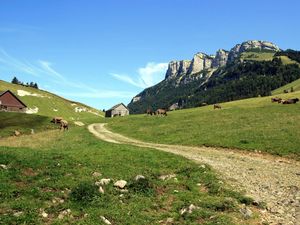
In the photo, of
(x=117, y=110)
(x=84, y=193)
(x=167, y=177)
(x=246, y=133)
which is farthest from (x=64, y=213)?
(x=117, y=110)

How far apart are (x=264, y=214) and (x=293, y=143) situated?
2114cm

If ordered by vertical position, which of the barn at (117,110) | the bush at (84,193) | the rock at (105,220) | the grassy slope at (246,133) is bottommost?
the rock at (105,220)

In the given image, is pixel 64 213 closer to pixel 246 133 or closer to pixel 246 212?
pixel 246 212

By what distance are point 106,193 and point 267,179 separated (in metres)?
10.2

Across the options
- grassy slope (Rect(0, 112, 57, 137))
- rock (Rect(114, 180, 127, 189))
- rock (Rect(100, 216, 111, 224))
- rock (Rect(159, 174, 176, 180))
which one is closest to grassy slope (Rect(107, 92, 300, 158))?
rock (Rect(159, 174, 176, 180))

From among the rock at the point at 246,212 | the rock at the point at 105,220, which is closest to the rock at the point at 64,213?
the rock at the point at 105,220

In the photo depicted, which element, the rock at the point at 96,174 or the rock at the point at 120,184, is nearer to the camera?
the rock at the point at 120,184

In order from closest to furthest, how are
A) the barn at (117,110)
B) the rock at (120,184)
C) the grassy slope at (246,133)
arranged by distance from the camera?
1. the rock at (120,184)
2. the grassy slope at (246,133)
3. the barn at (117,110)

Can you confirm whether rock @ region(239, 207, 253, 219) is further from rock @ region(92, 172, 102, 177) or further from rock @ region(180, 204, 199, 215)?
rock @ region(92, 172, 102, 177)

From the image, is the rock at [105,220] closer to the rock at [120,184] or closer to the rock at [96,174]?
the rock at [120,184]

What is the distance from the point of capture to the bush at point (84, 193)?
17.5 m

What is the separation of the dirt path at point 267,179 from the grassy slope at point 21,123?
141 ft

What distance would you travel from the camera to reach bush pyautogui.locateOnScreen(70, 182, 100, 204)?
1746cm

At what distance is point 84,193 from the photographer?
17969 mm
